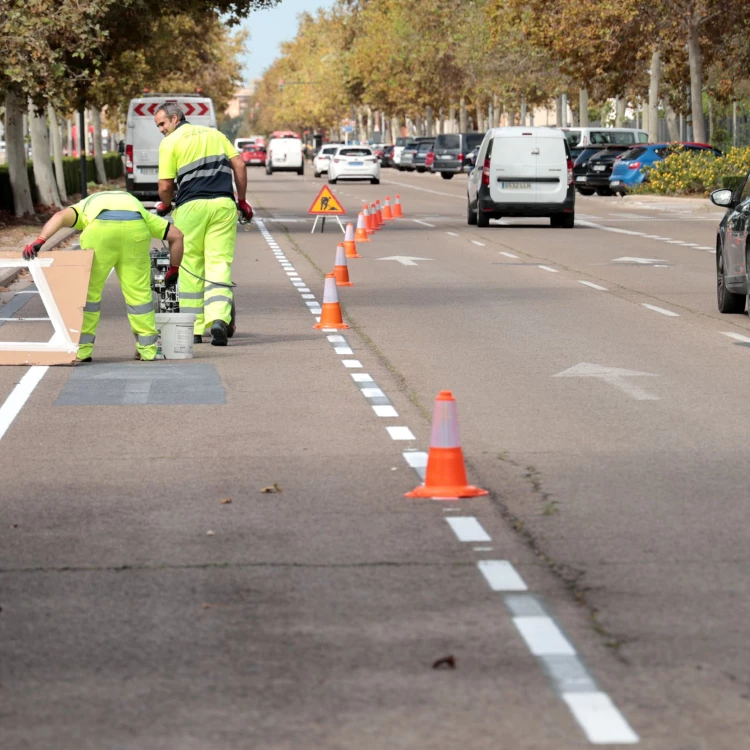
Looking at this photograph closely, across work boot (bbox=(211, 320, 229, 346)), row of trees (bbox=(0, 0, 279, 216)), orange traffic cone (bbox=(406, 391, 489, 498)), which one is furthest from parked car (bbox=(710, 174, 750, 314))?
row of trees (bbox=(0, 0, 279, 216))

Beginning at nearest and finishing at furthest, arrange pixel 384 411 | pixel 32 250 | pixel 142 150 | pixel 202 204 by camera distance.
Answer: pixel 384 411, pixel 32 250, pixel 202 204, pixel 142 150

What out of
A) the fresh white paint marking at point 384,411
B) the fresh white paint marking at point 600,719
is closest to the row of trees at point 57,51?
the fresh white paint marking at point 384,411

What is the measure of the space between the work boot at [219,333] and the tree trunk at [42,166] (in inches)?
1082

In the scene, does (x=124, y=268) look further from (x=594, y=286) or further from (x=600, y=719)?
(x=600, y=719)

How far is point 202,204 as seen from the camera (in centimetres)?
1406

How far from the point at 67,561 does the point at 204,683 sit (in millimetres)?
1857

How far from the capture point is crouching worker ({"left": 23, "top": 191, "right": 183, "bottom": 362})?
523 inches

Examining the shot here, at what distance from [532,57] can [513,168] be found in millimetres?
43928

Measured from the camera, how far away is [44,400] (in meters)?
11.5

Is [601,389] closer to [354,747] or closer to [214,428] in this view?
[214,428]

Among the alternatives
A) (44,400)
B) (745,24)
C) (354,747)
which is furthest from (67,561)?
(745,24)

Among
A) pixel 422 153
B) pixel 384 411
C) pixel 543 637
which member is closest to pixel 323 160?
pixel 422 153

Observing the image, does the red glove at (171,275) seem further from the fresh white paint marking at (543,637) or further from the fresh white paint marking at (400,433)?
the fresh white paint marking at (543,637)

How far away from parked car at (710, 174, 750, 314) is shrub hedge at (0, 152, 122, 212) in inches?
875
